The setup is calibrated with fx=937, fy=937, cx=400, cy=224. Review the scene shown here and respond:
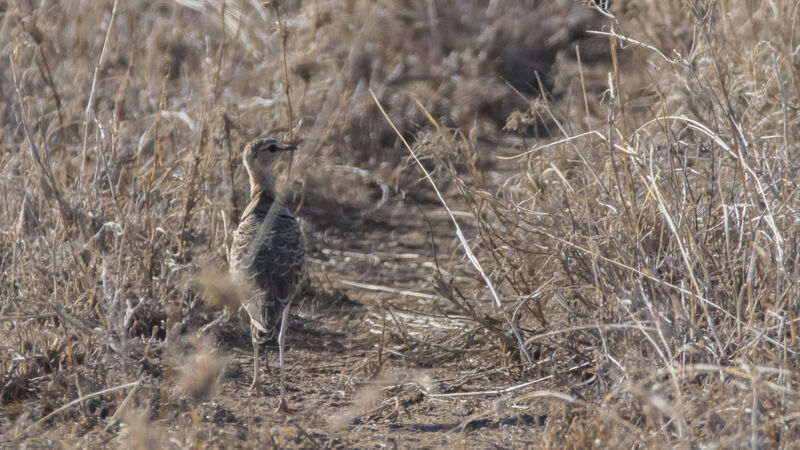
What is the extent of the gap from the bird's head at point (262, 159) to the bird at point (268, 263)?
3cm

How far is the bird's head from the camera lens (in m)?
5.68

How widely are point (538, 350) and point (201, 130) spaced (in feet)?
7.04

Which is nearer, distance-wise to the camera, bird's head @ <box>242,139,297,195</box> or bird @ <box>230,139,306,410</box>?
bird @ <box>230,139,306,410</box>

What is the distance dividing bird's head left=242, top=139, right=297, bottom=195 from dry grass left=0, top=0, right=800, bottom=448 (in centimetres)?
16

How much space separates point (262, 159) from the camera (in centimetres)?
571

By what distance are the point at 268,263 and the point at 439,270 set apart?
0.95 meters

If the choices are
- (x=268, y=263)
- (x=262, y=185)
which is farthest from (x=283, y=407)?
(x=262, y=185)

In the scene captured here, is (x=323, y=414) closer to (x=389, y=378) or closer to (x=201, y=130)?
(x=389, y=378)

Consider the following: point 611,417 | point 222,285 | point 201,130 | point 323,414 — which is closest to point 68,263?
point 201,130

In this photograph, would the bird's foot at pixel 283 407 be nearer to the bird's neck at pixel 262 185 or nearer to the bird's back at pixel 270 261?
the bird's back at pixel 270 261

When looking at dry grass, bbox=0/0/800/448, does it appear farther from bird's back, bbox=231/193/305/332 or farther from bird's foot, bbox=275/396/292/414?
bird's back, bbox=231/193/305/332

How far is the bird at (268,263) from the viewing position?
4.84 metres

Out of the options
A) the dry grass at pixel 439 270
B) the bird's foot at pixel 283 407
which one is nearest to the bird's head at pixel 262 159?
the dry grass at pixel 439 270

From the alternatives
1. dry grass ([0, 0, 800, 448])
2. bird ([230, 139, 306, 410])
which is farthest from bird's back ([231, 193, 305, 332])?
dry grass ([0, 0, 800, 448])
